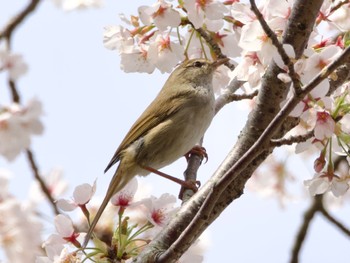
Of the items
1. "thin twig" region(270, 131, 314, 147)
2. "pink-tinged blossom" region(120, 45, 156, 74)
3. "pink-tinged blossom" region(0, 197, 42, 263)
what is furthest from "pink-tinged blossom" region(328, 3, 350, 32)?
"pink-tinged blossom" region(0, 197, 42, 263)

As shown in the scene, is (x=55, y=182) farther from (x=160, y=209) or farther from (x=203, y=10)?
(x=203, y=10)

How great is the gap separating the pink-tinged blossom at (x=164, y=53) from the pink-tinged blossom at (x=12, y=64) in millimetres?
1191

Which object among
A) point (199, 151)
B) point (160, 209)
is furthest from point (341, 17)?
point (199, 151)

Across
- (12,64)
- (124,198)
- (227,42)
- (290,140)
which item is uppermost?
(227,42)

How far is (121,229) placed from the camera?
3529 millimetres

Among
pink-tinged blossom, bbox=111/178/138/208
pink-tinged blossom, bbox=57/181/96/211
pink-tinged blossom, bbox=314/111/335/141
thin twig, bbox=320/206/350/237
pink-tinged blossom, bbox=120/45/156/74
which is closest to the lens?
pink-tinged blossom, bbox=314/111/335/141

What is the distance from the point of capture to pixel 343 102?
3.06m

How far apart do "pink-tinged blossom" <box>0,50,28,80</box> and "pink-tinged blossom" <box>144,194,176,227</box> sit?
Result: 1.15m

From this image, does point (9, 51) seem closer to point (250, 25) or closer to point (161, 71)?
Result: point (250, 25)

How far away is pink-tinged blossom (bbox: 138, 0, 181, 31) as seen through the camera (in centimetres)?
349

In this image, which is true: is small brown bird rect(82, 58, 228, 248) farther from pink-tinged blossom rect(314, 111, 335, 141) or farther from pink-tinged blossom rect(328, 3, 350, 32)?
pink-tinged blossom rect(314, 111, 335, 141)

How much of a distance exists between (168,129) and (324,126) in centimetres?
221

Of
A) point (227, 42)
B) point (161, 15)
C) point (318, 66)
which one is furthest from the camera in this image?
point (227, 42)

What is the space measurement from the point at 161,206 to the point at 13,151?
1.02m
